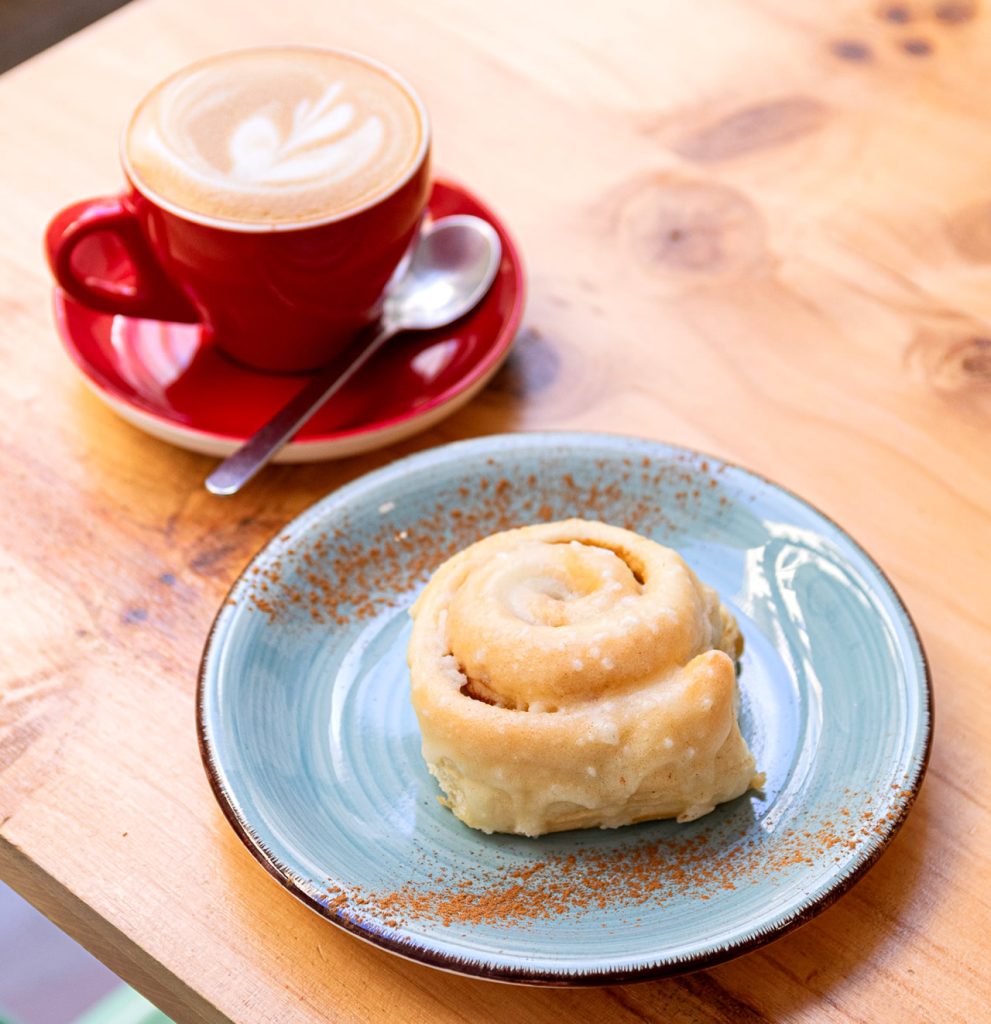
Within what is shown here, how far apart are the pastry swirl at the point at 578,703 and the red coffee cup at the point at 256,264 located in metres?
0.36

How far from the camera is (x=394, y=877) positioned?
81 centimetres

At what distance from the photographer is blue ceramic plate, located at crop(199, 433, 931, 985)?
0.76 m

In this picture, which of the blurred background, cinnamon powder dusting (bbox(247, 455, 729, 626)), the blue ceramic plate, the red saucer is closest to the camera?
the blue ceramic plate

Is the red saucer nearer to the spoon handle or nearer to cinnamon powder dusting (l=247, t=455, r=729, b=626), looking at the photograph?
the spoon handle

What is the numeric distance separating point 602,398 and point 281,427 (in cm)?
30

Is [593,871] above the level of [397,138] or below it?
below

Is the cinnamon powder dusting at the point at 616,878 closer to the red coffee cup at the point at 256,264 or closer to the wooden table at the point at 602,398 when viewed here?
the wooden table at the point at 602,398

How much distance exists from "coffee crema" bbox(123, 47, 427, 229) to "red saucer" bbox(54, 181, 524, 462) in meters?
0.18

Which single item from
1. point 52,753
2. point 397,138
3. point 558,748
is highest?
point 397,138

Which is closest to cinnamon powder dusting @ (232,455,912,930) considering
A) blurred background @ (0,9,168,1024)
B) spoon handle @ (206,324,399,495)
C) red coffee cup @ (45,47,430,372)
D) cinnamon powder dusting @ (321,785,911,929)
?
cinnamon powder dusting @ (321,785,911,929)

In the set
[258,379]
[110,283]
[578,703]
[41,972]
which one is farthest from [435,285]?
[41,972]

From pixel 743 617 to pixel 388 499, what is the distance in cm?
29

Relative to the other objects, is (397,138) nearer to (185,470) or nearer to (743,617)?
(185,470)

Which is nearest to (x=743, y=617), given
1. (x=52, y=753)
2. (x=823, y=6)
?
(x=52, y=753)
